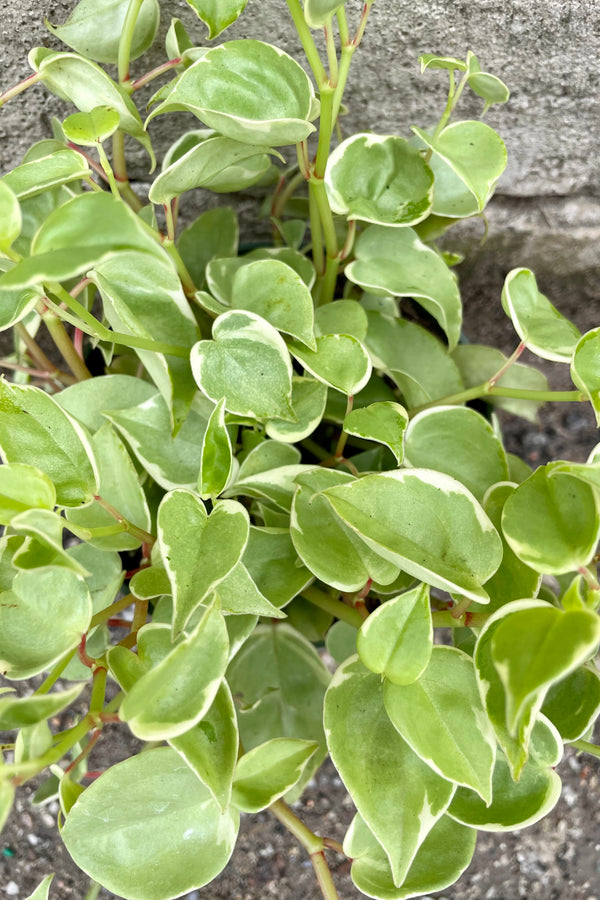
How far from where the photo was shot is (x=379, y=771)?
491 millimetres

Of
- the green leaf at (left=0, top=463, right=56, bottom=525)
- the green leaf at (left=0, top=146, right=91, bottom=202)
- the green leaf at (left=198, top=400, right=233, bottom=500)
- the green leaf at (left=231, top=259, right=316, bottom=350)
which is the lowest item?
the green leaf at (left=198, top=400, right=233, bottom=500)

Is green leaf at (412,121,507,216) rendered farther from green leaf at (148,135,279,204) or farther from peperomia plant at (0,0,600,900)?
green leaf at (148,135,279,204)

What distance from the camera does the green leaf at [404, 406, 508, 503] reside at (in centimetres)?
58

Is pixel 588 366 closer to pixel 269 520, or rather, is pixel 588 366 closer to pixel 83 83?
pixel 269 520

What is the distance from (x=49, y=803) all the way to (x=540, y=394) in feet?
2.18

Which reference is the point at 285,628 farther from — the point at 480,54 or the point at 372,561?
the point at 480,54

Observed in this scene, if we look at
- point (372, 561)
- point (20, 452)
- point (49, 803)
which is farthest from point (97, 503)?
point (49, 803)

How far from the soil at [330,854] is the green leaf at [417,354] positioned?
1.47ft

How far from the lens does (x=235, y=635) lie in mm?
540

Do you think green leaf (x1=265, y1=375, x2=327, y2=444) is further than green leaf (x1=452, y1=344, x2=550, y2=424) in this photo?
No

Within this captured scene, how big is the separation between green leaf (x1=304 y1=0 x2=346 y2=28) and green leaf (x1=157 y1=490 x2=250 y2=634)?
0.94 ft

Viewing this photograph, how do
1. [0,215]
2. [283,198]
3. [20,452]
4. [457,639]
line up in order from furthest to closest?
1. [283,198]
2. [457,639]
3. [20,452]
4. [0,215]

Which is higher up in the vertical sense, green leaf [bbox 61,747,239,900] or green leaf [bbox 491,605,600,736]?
green leaf [bbox 491,605,600,736]

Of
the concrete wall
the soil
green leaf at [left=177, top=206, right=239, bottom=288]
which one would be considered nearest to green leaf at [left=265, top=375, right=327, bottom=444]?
green leaf at [left=177, top=206, right=239, bottom=288]
